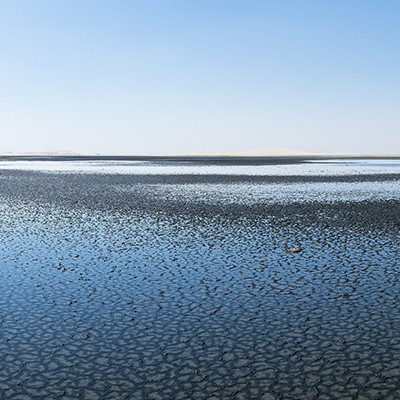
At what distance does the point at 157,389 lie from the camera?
269 inches

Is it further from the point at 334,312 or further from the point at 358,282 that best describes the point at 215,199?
the point at 334,312

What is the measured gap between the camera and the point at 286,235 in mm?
19219

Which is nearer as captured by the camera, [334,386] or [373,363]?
[334,386]

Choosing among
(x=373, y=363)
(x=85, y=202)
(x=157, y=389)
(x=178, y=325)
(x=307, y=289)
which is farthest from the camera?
(x=85, y=202)

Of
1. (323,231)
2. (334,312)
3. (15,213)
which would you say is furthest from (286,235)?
(15,213)

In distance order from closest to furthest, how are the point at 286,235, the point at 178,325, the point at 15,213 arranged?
the point at 178,325 < the point at 286,235 < the point at 15,213

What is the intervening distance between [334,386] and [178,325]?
11.5 ft

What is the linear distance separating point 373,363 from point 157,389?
12.0 ft

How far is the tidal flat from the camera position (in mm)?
7086

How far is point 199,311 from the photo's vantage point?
1016 cm

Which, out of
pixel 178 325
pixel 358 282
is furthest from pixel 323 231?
pixel 178 325

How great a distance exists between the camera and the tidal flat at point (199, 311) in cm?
709

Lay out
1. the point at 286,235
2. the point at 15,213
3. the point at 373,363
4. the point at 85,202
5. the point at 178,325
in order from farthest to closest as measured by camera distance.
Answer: the point at 85,202 < the point at 15,213 < the point at 286,235 < the point at 178,325 < the point at 373,363

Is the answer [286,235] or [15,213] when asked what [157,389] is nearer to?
[286,235]
